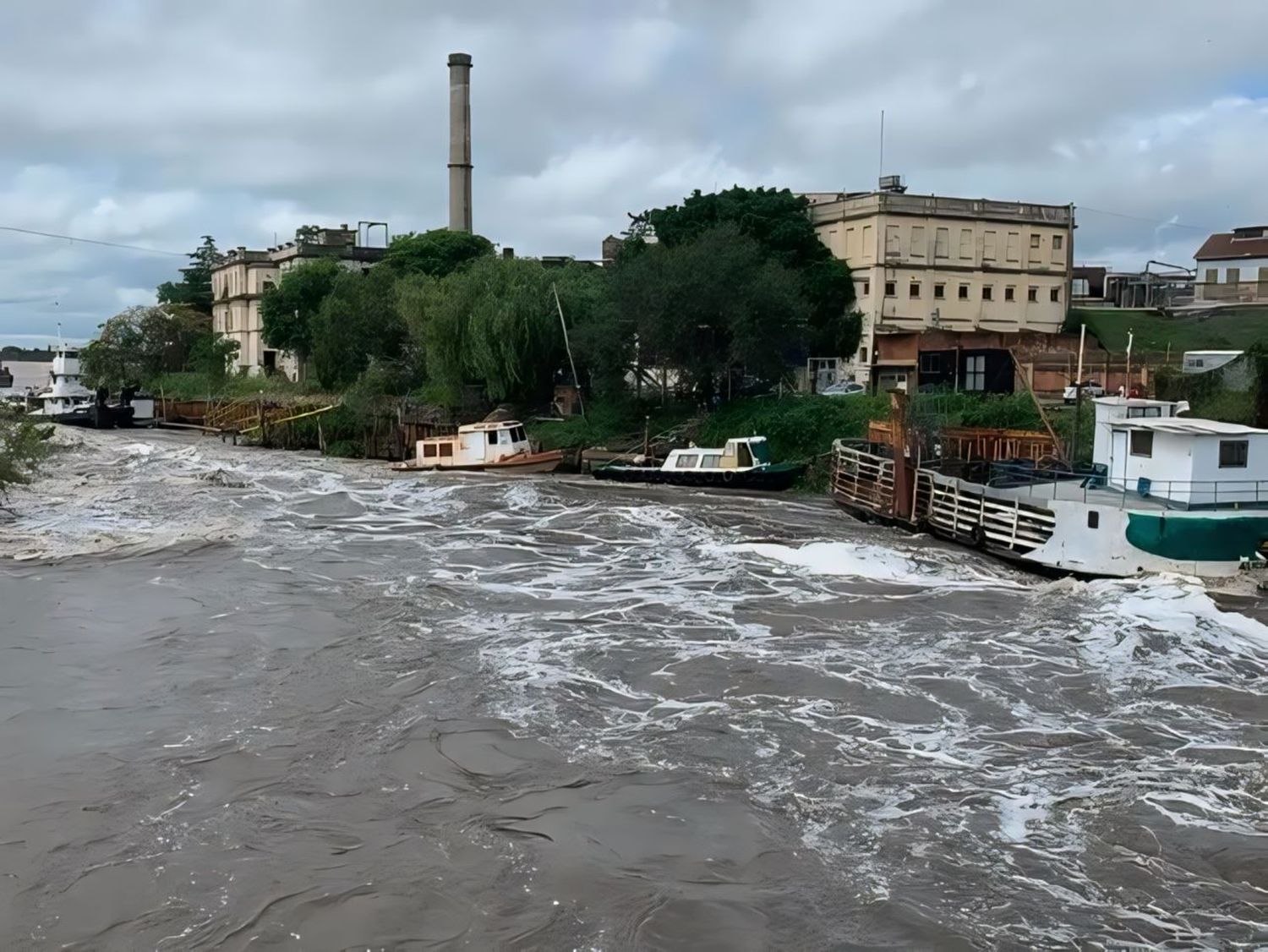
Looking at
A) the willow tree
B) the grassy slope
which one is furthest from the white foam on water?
the grassy slope

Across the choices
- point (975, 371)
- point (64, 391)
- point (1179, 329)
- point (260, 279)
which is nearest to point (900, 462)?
point (975, 371)

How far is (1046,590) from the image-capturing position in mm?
22109

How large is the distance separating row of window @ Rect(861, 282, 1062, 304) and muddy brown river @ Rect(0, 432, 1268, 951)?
3154 centimetres

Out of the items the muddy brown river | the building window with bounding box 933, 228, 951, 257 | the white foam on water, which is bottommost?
the muddy brown river

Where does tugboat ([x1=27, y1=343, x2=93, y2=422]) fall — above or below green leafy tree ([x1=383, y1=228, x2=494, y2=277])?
below

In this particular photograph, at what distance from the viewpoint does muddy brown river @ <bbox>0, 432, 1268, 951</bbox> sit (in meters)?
9.29

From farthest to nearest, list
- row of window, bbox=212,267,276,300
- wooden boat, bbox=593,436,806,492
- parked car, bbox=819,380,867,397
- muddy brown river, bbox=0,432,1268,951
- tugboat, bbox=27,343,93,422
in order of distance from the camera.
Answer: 1. row of window, bbox=212,267,276,300
2. tugboat, bbox=27,343,93,422
3. parked car, bbox=819,380,867,397
4. wooden boat, bbox=593,436,806,492
5. muddy brown river, bbox=0,432,1268,951

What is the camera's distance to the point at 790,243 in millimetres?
53969

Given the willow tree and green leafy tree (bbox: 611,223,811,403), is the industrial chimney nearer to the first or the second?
the willow tree

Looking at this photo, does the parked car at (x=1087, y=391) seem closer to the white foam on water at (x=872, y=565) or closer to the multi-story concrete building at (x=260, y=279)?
the white foam on water at (x=872, y=565)

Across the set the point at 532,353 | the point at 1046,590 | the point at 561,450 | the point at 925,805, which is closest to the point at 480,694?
the point at 925,805

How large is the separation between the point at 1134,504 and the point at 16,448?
3106 cm

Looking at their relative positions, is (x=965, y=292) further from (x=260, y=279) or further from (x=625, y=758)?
(x=260, y=279)

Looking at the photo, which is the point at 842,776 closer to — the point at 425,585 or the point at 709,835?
the point at 709,835
